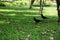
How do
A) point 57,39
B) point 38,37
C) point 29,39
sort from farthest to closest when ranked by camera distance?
point 38,37 → point 29,39 → point 57,39

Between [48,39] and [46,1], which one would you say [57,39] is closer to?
[48,39]

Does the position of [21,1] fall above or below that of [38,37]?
below

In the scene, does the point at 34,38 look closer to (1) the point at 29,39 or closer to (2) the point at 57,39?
(1) the point at 29,39

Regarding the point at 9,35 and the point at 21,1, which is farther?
the point at 21,1

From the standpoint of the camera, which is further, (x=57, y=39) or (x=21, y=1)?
(x=21, y=1)

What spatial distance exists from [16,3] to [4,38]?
22037 mm

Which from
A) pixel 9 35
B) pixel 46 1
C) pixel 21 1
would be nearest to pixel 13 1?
pixel 21 1

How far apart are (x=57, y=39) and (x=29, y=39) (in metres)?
1.16

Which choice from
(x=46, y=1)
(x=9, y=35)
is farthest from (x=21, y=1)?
(x=9, y=35)

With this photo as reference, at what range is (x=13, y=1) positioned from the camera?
31.5 metres

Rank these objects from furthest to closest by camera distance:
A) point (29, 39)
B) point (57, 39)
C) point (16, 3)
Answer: point (16, 3) < point (29, 39) < point (57, 39)

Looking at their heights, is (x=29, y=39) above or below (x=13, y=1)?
above

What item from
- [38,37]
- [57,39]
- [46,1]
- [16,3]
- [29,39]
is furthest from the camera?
[46,1]

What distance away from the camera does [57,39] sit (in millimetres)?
7359
